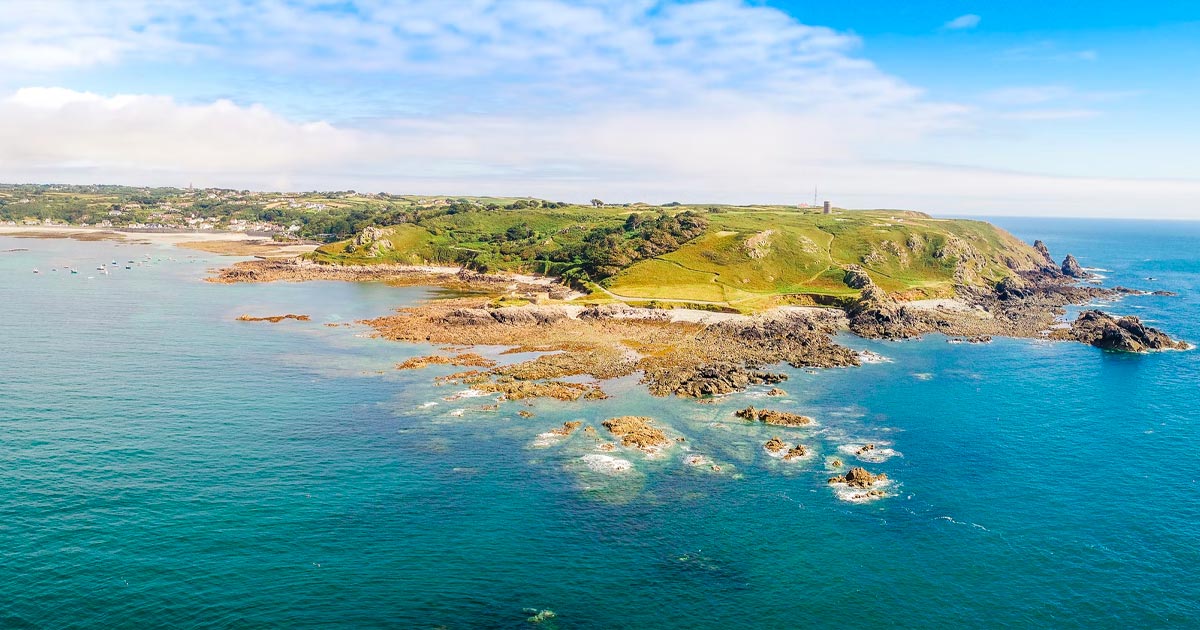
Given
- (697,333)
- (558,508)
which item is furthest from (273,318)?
(558,508)

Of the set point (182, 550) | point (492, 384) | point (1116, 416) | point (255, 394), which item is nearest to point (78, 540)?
point (182, 550)

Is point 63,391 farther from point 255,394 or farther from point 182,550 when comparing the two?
point 182,550

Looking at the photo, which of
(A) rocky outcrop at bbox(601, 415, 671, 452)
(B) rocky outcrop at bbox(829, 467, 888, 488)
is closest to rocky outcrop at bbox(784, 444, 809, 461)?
(B) rocky outcrop at bbox(829, 467, 888, 488)

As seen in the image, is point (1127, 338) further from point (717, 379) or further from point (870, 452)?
point (870, 452)

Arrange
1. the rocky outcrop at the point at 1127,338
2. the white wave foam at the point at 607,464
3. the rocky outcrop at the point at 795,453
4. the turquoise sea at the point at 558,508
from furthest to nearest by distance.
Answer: the rocky outcrop at the point at 1127,338, the rocky outcrop at the point at 795,453, the white wave foam at the point at 607,464, the turquoise sea at the point at 558,508

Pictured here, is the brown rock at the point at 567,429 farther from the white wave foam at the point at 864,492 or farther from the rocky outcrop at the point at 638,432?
the white wave foam at the point at 864,492

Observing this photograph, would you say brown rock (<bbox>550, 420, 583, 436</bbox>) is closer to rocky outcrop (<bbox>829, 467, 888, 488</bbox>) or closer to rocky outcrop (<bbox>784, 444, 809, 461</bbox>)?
rocky outcrop (<bbox>784, 444, 809, 461</bbox>)

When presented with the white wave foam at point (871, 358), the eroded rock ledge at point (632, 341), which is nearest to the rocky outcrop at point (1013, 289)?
the eroded rock ledge at point (632, 341)
